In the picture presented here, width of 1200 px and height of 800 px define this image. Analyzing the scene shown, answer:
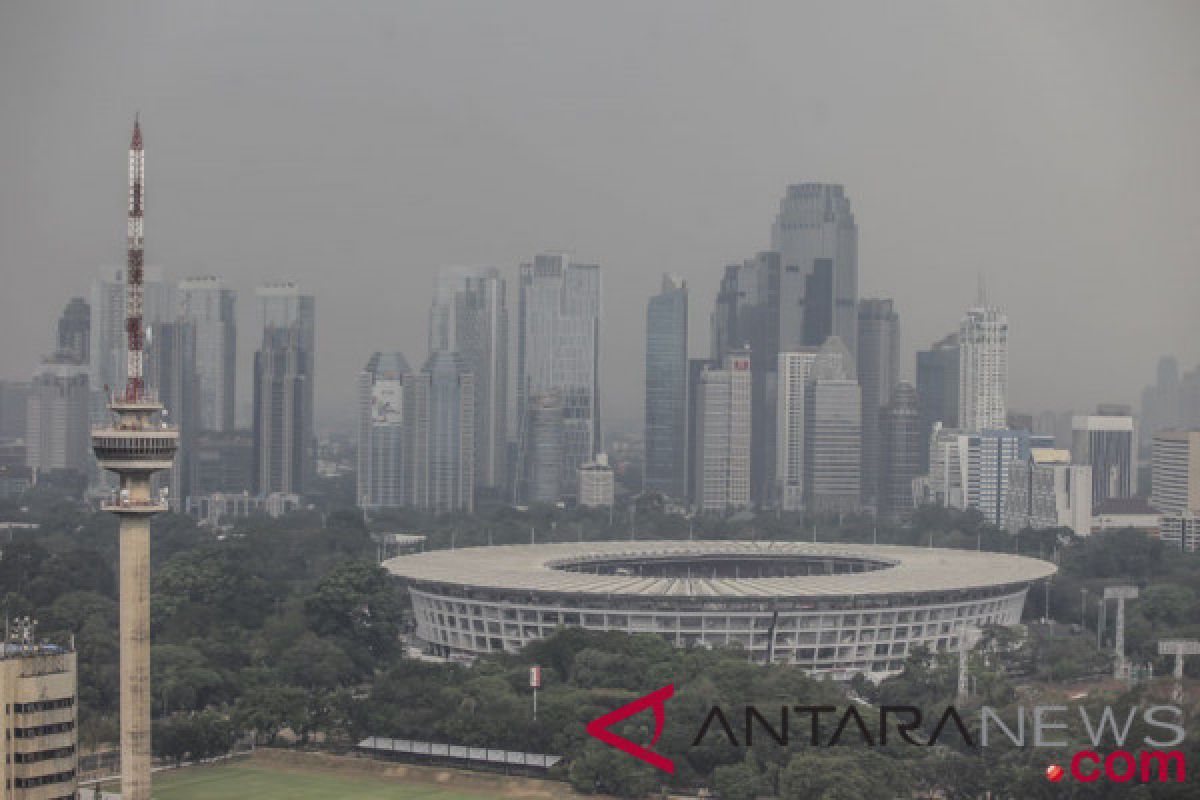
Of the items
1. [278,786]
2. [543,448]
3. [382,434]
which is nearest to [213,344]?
[382,434]

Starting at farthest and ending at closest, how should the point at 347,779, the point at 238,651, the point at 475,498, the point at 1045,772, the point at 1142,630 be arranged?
the point at 475,498 → the point at 1142,630 → the point at 238,651 → the point at 347,779 → the point at 1045,772

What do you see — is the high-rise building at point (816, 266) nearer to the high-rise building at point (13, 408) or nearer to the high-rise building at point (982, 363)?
the high-rise building at point (982, 363)

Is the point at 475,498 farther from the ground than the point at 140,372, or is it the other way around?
the point at 140,372

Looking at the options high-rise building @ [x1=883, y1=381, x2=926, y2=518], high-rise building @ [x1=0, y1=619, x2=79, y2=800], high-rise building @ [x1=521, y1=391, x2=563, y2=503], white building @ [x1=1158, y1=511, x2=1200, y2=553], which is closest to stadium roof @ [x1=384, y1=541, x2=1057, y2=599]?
high-rise building @ [x1=0, y1=619, x2=79, y2=800]

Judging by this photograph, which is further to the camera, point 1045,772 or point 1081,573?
point 1081,573

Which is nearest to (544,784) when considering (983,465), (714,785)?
(714,785)

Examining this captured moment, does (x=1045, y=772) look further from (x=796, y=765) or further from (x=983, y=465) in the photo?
(x=983, y=465)

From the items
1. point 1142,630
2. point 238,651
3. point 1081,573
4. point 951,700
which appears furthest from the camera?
point 1081,573

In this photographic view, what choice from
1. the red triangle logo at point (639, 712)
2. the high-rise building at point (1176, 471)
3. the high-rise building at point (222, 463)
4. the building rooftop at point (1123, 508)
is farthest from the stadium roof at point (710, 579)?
the high-rise building at point (222, 463)
